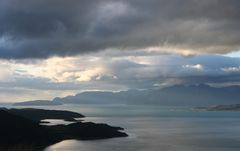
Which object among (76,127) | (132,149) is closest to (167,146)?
(132,149)

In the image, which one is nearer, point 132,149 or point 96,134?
point 132,149

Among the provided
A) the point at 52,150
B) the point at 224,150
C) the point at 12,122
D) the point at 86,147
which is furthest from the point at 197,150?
the point at 12,122

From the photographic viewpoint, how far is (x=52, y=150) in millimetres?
133625

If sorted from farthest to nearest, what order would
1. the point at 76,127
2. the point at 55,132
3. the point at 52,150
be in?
the point at 76,127 → the point at 55,132 → the point at 52,150

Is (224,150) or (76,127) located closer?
(224,150)

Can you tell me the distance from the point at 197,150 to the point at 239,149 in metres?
14.6

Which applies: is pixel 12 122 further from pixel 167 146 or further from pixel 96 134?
pixel 167 146

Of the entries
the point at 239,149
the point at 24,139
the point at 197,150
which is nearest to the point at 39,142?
the point at 24,139

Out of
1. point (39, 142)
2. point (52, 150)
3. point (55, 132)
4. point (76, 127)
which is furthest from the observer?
point (76, 127)

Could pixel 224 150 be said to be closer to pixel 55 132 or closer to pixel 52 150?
pixel 52 150

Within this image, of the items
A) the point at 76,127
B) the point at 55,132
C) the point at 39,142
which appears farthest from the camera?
the point at 76,127

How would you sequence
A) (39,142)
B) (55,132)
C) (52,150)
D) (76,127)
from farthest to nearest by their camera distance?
(76,127) → (55,132) → (39,142) → (52,150)

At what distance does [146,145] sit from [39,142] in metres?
35.2

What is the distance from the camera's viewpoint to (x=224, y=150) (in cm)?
13788
